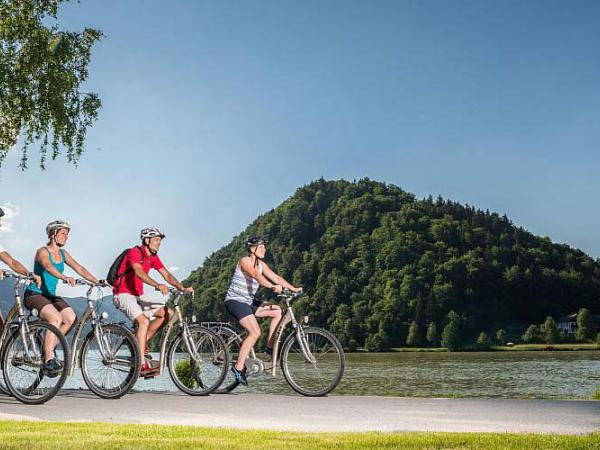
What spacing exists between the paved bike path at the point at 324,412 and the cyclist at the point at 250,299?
23.8 inches

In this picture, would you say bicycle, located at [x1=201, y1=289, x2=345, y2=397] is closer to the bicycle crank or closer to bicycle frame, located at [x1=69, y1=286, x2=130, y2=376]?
the bicycle crank

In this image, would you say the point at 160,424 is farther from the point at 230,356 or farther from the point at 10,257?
the point at 10,257

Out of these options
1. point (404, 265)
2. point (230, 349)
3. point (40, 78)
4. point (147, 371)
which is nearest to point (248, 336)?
point (230, 349)

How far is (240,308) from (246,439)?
10.8ft

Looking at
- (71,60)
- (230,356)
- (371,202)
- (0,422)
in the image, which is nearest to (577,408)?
(230,356)

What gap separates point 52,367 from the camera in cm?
902

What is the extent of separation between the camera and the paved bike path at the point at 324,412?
7.51 m

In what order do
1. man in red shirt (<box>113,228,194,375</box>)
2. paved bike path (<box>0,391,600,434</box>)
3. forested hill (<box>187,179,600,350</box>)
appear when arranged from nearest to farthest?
paved bike path (<box>0,391,600,434</box>), man in red shirt (<box>113,228,194,375</box>), forested hill (<box>187,179,600,350</box>)

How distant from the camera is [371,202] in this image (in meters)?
161

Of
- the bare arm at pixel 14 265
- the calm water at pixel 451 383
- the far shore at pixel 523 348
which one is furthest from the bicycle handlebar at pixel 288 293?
the far shore at pixel 523 348

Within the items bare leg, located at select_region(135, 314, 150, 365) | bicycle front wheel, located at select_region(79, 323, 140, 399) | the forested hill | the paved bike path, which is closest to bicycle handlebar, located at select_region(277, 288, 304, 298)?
the paved bike path

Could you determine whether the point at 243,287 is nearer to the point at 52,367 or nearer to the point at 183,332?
the point at 183,332

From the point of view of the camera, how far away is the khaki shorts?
9.75 metres

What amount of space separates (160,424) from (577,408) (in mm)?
4555
